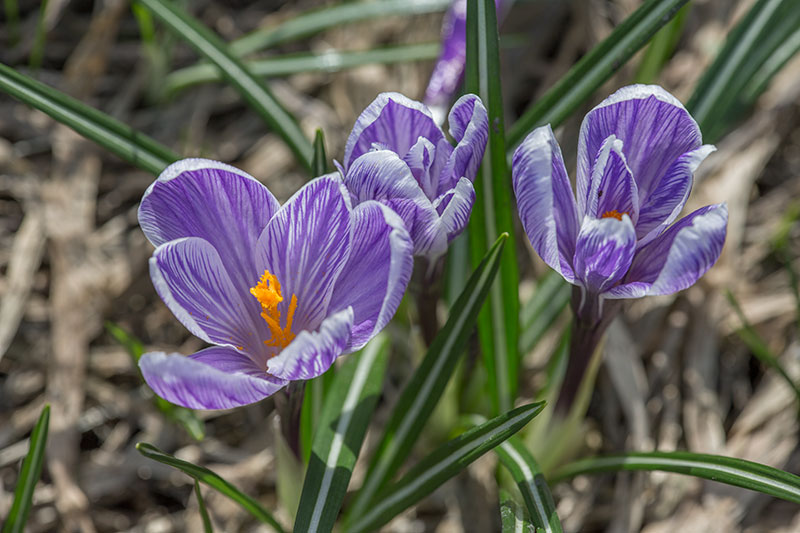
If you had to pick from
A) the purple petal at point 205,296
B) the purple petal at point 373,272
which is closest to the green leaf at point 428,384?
the purple petal at point 373,272

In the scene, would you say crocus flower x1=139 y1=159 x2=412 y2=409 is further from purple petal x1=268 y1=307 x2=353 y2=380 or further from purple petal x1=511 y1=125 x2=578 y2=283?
purple petal x1=511 y1=125 x2=578 y2=283

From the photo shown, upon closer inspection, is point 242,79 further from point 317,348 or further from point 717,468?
point 717,468

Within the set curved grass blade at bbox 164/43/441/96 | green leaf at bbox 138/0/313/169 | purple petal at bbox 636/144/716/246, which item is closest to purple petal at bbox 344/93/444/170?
purple petal at bbox 636/144/716/246

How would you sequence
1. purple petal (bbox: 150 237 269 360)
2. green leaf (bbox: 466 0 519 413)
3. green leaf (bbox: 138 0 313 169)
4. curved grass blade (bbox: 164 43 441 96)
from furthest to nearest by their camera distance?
curved grass blade (bbox: 164 43 441 96) < green leaf (bbox: 138 0 313 169) < green leaf (bbox: 466 0 519 413) < purple petal (bbox: 150 237 269 360)

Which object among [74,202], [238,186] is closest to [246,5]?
[74,202]

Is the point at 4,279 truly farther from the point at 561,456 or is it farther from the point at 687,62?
the point at 687,62
